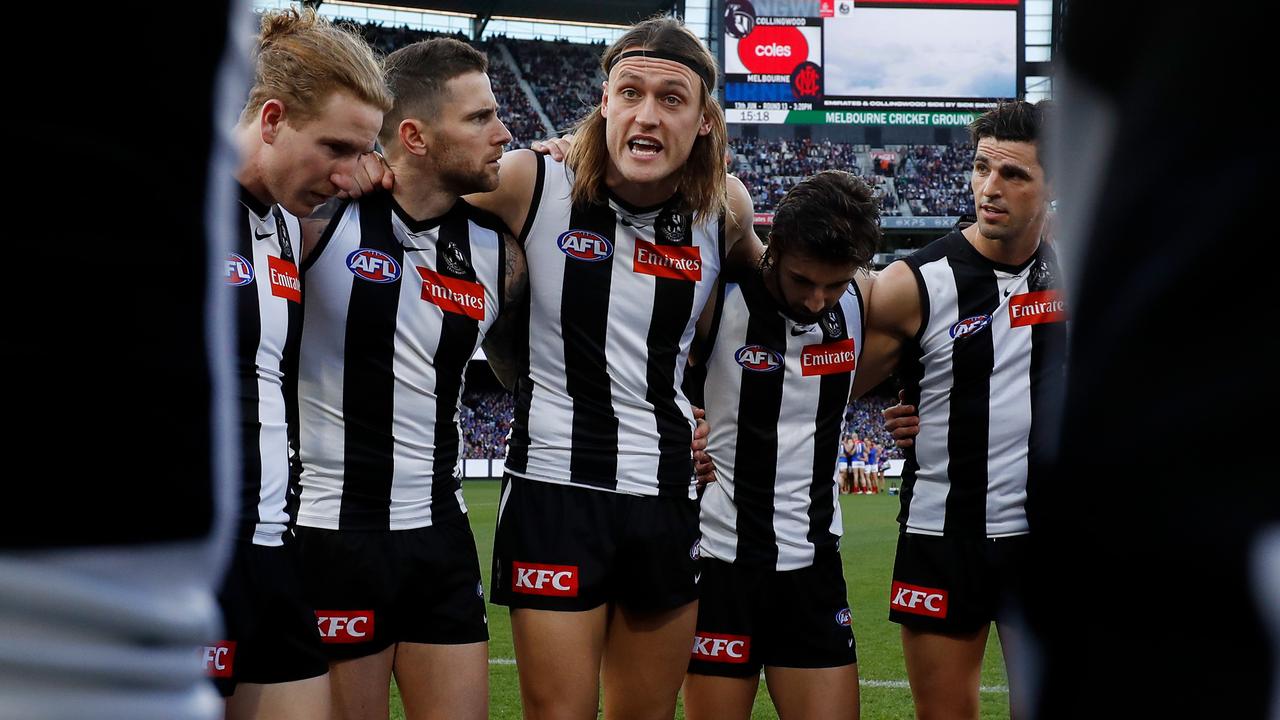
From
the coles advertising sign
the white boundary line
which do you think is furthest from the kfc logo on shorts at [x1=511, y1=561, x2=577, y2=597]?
the coles advertising sign

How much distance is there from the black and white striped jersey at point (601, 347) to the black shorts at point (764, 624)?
53 cm

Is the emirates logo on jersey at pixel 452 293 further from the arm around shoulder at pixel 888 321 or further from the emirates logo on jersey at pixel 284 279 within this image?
the arm around shoulder at pixel 888 321

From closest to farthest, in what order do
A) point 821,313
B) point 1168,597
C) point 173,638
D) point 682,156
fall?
point 1168,597, point 173,638, point 682,156, point 821,313

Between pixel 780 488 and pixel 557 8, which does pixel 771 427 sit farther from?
pixel 557 8

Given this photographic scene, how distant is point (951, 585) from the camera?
14.4 ft

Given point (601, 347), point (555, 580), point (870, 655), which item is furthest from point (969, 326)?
point (870, 655)

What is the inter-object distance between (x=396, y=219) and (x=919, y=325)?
204 cm

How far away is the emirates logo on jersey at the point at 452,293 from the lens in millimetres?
3896

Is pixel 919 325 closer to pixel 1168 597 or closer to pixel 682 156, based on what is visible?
pixel 682 156

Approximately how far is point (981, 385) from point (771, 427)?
82 centimetres

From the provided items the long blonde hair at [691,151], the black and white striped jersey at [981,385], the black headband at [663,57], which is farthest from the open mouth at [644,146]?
the black and white striped jersey at [981,385]

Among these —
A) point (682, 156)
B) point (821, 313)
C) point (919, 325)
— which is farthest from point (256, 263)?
point (919, 325)

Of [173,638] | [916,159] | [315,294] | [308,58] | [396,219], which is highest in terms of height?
[916,159]

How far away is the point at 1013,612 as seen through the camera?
819 mm
